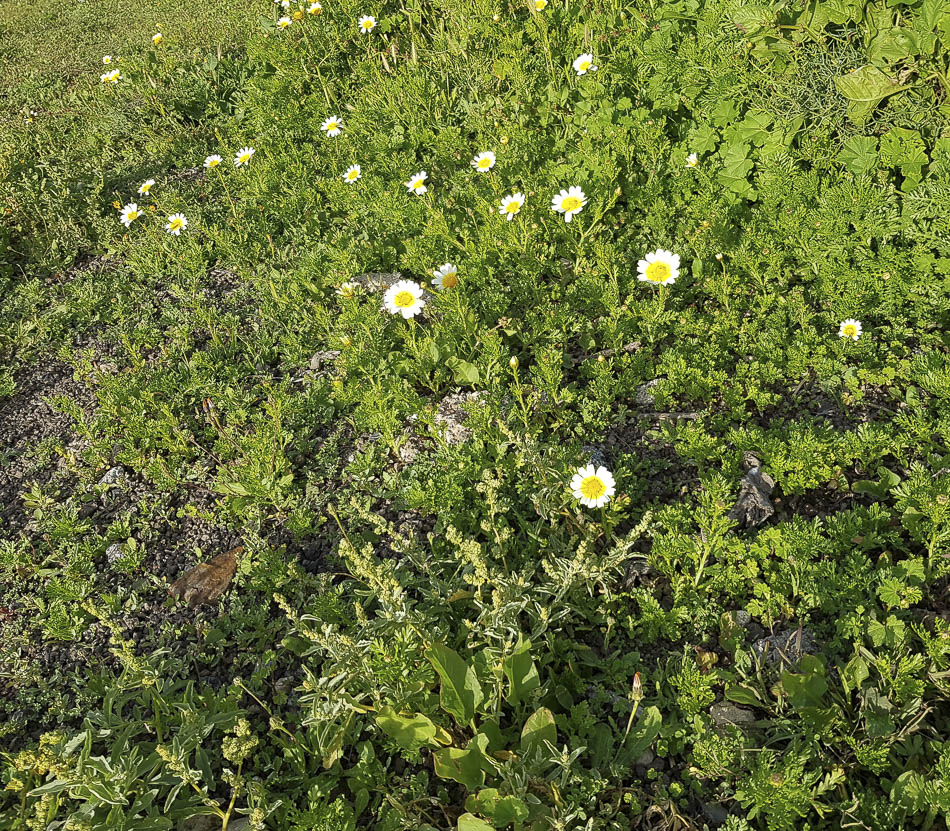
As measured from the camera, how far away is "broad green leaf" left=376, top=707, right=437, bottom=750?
1981mm

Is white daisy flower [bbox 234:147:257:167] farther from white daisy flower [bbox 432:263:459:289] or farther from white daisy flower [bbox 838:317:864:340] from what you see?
white daisy flower [bbox 838:317:864:340]

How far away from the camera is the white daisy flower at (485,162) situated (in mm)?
3953

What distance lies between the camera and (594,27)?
445 cm

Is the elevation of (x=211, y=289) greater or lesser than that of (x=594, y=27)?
lesser

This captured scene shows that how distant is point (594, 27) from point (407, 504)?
142 inches

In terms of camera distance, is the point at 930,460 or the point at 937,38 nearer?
the point at 930,460

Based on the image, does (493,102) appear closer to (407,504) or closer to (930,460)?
(407,504)

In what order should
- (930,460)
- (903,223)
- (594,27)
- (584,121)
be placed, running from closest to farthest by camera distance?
1. (930,460)
2. (903,223)
3. (584,121)
4. (594,27)

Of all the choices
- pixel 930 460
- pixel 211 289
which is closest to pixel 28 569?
pixel 211 289

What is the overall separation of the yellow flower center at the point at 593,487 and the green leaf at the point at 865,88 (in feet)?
7.41

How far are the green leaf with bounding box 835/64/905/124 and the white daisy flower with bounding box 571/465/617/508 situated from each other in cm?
221

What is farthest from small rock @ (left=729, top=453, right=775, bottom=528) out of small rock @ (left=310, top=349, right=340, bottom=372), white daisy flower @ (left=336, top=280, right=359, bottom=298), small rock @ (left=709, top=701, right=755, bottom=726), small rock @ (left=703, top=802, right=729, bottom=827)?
small rock @ (left=310, top=349, right=340, bottom=372)

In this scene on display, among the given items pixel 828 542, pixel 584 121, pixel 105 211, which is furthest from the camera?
pixel 105 211

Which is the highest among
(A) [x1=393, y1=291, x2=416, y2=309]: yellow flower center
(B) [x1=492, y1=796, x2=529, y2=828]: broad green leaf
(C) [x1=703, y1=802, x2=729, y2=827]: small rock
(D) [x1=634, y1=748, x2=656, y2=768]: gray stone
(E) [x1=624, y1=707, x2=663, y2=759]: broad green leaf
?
(A) [x1=393, y1=291, x2=416, y2=309]: yellow flower center
